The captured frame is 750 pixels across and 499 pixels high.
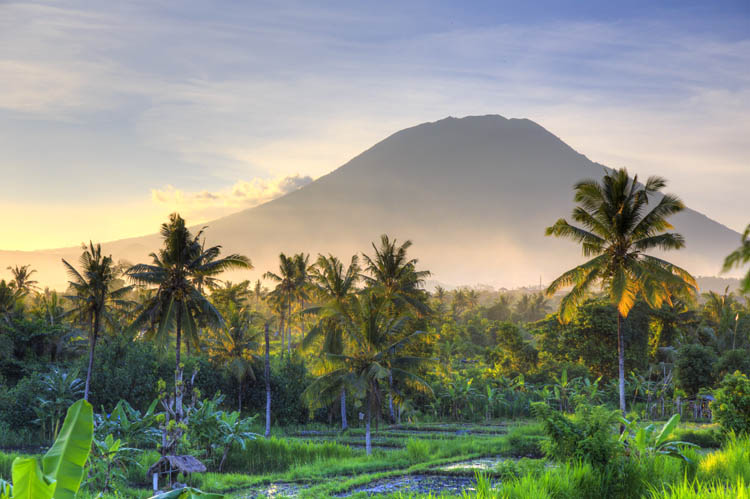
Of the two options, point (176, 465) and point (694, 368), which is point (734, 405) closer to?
point (176, 465)

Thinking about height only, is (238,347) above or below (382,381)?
above

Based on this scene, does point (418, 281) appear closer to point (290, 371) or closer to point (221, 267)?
point (290, 371)

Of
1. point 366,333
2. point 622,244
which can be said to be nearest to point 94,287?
point 366,333

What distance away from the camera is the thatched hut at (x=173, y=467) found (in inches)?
683

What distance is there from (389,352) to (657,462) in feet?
56.4

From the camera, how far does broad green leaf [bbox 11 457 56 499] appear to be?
349 cm

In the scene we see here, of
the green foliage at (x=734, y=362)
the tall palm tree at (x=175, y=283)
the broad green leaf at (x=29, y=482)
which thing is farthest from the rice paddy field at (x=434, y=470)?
the green foliage at (x=734, y=362)

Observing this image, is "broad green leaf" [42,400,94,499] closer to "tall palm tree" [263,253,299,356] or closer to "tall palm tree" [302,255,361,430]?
"tall palm tree" [302,255,361,430]

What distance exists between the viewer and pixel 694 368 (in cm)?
3738

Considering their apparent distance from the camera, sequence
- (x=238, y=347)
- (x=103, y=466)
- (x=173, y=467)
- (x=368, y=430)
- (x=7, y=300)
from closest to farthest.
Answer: (x=103, y=466)
(x=173, y=467)
(x=368, y=430)
(x=238, y=347)
(x=7, y=300)

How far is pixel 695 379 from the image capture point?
123 ft

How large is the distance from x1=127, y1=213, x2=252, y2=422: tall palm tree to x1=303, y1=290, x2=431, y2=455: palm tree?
5.95 metres

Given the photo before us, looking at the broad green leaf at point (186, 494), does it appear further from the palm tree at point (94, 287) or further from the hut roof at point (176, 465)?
the palm tree at point (94, 287)

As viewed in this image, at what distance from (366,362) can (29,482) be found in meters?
22.9
